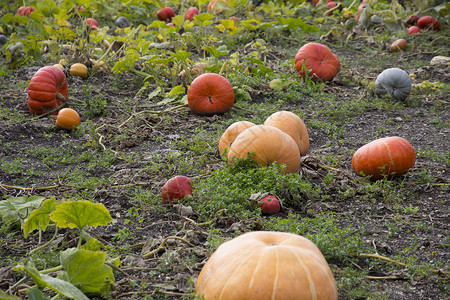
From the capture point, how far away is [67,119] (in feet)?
16.4

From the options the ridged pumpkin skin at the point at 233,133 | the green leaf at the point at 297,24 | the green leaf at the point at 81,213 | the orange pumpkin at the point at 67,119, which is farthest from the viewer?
the green leaf at the point at 297,24

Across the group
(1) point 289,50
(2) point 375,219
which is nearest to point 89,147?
(2) point 375,219

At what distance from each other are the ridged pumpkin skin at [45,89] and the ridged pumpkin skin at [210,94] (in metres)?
1.41

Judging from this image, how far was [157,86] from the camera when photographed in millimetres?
6391

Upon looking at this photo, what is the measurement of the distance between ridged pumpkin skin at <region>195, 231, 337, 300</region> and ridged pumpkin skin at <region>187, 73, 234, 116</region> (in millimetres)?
3189

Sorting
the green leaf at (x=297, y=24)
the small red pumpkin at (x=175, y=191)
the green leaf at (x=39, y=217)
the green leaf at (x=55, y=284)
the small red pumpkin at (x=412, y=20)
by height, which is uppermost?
the green leaf at (x=55, y=284)

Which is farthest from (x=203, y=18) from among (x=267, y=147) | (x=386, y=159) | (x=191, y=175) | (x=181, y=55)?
(x=386, y=159)

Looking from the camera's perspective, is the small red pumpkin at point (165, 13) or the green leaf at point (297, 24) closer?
the green leaf at point (297, 24)

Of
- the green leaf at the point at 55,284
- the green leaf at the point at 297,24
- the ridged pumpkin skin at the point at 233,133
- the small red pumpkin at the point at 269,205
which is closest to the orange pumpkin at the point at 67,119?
the ridged pumpkin skin at the point at 233,133

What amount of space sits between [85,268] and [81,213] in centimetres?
32

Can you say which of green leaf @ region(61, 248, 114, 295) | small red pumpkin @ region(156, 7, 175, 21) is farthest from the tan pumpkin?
green leaf @ region(61, 248, 114, 295)

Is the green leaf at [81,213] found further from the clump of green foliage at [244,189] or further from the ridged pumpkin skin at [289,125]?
the ridged pumpkin skin at [289,125]

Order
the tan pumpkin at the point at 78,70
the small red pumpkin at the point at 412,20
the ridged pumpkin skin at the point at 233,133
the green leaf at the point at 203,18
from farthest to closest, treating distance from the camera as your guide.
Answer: the small red pumpkin at the point at 412,20
the green leaf at the point at 203,18
the tan pumpkin at the point at 78,70
the ridged pumpkin skin at the point at 233,133

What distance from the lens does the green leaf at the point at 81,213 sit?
2.42 m
